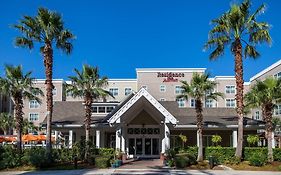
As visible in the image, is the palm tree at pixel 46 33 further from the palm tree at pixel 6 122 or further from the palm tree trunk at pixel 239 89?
the palm tree at pixel 6 122

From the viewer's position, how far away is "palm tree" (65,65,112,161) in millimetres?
35188

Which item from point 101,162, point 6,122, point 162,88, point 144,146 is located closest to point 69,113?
point 144,146

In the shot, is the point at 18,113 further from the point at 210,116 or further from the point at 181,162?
the point at 210,116

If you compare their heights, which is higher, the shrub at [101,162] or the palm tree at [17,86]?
the palm tree at [17,86]

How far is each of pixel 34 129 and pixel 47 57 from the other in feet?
152

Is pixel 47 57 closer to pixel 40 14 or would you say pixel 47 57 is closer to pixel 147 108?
pixel 40 14

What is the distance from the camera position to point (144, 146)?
133ft

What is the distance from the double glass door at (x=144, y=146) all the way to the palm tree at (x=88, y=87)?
6855 millimetres

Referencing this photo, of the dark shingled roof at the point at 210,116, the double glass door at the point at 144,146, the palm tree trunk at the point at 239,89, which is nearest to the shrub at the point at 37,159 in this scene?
the double glass door at the point at 144,146

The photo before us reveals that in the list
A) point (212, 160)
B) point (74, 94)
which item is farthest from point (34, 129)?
point (212, 160)

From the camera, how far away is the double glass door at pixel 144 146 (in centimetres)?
4047

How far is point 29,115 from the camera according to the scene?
267 feet

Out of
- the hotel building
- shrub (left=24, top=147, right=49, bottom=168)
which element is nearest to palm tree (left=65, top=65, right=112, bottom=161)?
the hotel building

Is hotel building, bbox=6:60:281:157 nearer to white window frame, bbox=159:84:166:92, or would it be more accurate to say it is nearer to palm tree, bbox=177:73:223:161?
palm tree, bbox=177:73:223:161
